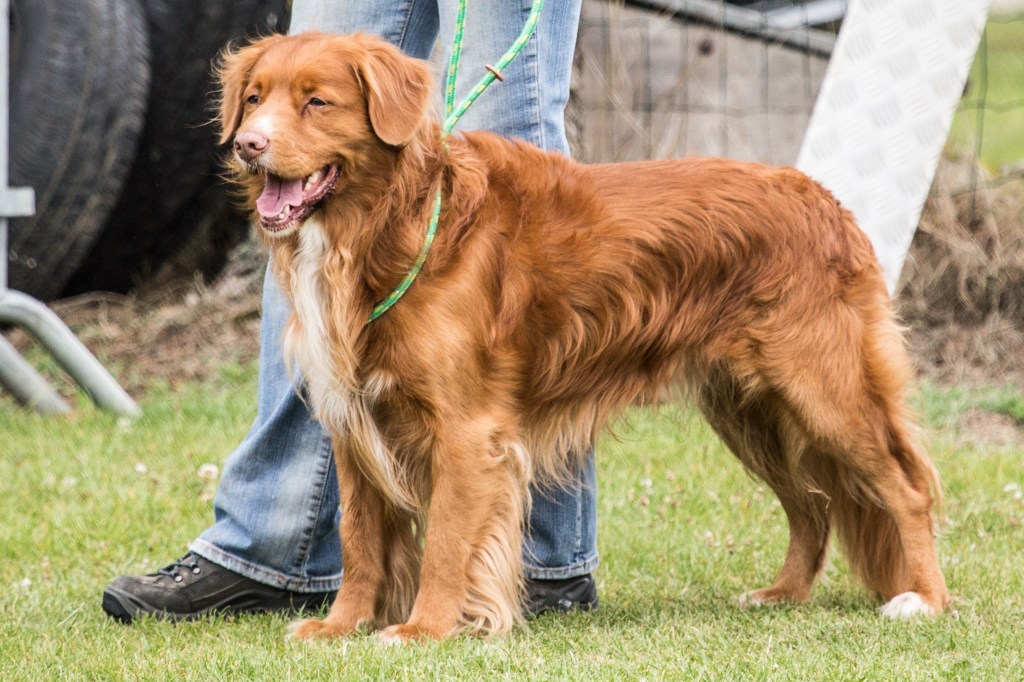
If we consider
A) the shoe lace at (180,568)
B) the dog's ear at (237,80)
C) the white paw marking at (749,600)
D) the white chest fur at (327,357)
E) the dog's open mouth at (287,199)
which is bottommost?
the white paw marking at (749,600)

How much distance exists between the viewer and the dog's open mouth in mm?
2869

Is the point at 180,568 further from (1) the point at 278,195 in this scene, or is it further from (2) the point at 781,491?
(2) the point at 781,491

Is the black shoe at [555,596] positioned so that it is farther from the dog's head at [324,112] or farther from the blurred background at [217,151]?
the blurred background at [217,151]

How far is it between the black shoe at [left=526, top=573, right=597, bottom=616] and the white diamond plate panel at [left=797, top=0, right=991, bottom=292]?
2.88 metres

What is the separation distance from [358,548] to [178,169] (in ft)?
14.1

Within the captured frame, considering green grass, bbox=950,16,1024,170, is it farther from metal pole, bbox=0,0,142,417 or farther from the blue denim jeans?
the blue denim jeans

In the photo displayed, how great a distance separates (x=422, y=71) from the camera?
3.03 meters

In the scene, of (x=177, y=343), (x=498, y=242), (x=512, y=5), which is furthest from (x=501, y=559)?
(x=177, y=343)

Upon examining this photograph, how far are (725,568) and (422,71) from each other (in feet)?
5.91

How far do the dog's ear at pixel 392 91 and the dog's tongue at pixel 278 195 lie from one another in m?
0.22

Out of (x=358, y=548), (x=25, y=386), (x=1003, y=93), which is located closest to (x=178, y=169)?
(x=25, y=386)

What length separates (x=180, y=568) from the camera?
342 cm

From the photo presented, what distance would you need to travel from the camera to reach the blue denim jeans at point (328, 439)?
10.8 ft

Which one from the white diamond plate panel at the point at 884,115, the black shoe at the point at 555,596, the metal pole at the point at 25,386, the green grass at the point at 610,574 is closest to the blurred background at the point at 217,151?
the metal pole at the point at 25,386
